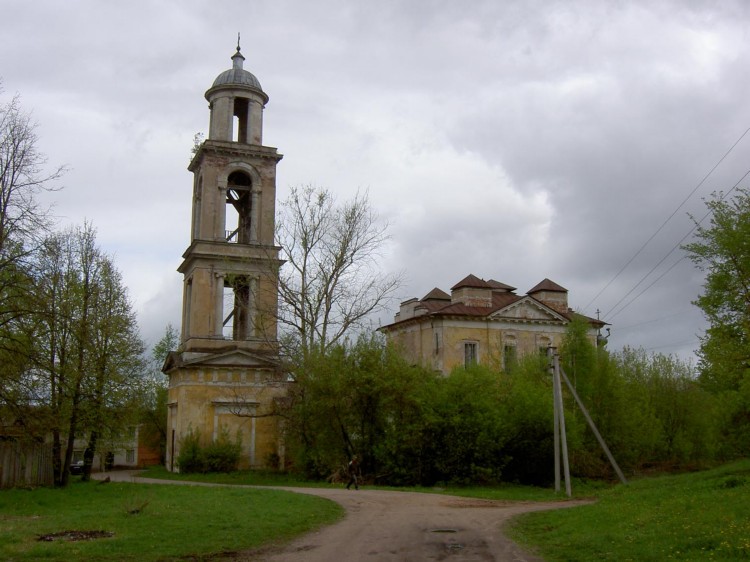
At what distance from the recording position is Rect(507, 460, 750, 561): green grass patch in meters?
12.1

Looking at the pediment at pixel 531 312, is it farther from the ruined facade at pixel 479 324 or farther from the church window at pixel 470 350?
the church window at pixel 470 350

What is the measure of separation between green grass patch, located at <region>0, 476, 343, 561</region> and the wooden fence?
5.95 ft

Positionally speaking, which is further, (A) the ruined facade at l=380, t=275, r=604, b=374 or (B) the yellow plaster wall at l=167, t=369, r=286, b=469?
(A) the ruined facade at l=380, t=275, r=604, b=374

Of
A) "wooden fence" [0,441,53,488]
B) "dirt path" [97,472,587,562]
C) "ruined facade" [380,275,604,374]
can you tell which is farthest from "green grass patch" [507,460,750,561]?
"ruined facade" [380,275,604,374]

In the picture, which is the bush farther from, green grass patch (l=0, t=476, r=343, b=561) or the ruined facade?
the ruined facade

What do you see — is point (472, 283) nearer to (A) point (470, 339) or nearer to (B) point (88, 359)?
(A) point (470, 339)

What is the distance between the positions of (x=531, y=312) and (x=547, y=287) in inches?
124

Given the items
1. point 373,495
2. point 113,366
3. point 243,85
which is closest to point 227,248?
point 243,85

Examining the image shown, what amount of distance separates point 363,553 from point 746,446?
32103 mm

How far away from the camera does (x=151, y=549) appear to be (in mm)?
13094

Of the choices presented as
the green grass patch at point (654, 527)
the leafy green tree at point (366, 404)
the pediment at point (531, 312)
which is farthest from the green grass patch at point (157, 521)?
the pediment at point (531, 312)

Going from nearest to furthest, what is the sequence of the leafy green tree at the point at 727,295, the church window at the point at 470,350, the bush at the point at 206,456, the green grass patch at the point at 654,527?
the green grass patch at the point at 654,527 < the leafy green tree at the point at 727,295 < the bush at the point at 206,456 < the church window at the point at 470,350

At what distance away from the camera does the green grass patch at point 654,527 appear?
1213 cm

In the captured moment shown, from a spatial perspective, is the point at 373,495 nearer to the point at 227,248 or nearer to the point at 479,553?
the point at 479,553
